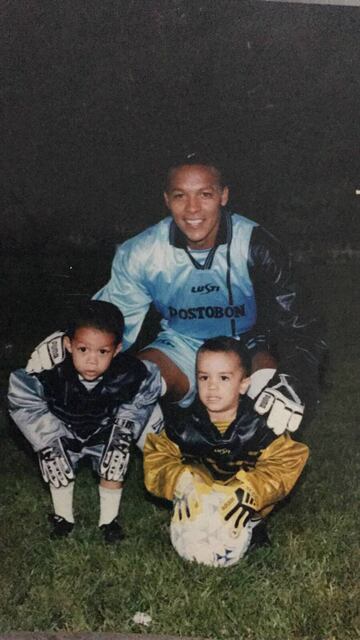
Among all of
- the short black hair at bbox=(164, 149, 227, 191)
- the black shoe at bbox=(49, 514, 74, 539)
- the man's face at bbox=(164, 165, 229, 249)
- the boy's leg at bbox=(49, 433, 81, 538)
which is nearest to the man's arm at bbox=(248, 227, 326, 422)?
the man's face at bbox=(164, 165, 229, 249)

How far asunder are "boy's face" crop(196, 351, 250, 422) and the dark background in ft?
2.39

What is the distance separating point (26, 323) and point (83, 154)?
1168mm

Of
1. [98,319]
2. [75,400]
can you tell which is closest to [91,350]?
[98,319]

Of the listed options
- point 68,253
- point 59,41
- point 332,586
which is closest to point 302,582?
point 332,586

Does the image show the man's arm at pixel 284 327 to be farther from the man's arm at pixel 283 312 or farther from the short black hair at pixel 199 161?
the short black hair at pixel 199 161

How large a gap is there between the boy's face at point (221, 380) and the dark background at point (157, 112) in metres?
0.73

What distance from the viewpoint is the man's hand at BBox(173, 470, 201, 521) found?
371 cm

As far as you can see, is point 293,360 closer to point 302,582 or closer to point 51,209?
point 302,582

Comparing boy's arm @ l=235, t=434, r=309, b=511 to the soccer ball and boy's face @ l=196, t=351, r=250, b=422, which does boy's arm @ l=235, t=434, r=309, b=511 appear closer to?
the soccer ball

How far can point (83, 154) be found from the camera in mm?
4102

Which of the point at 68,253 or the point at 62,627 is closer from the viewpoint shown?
the point at 62,627

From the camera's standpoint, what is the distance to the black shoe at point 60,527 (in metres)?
4.02

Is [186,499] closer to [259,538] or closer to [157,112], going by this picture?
[259,538]

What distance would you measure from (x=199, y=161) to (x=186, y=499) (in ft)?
5.53
